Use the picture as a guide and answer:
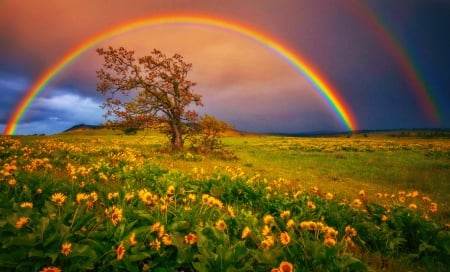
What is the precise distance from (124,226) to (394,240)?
12.7 feet

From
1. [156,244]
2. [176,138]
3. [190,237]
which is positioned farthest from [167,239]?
[176,138]

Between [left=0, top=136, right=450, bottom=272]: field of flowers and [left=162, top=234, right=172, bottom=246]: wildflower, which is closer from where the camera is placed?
[left=0, top=136, right=450, bottom=272]: field of flowers

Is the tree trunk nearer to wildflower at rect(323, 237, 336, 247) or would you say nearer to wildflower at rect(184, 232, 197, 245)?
wildflower at rect(184, 232, 197, 245)

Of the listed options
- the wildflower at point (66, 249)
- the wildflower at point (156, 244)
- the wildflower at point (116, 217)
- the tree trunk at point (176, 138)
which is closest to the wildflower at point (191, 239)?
the wildflower at point (156, 244)

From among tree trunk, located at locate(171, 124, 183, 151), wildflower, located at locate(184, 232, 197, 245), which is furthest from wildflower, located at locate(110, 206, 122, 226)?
tree trunk, located at locate(171, 124, 183, 151)

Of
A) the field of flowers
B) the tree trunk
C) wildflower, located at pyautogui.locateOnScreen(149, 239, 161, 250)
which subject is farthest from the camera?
the tree trunk

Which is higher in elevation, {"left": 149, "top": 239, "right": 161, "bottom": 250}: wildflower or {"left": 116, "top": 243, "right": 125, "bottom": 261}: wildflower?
{"left": 116, "top": 243, "right": 125, "bottom": 261}: wildflower

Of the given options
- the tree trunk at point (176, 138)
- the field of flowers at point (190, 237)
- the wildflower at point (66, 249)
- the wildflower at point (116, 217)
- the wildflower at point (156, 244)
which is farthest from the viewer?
the tree trunk at point (176, 138)

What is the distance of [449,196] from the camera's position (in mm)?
11523

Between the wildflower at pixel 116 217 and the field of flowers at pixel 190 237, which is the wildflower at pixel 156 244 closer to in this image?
the field of flowers at pixel 190 237

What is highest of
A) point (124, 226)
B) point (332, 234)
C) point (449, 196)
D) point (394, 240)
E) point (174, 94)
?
point (174, 94)

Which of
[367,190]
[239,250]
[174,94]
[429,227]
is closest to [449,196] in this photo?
[367,190]

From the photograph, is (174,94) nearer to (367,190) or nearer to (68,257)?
(367,190)

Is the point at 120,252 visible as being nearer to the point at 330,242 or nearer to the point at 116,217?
the point at 116,217
